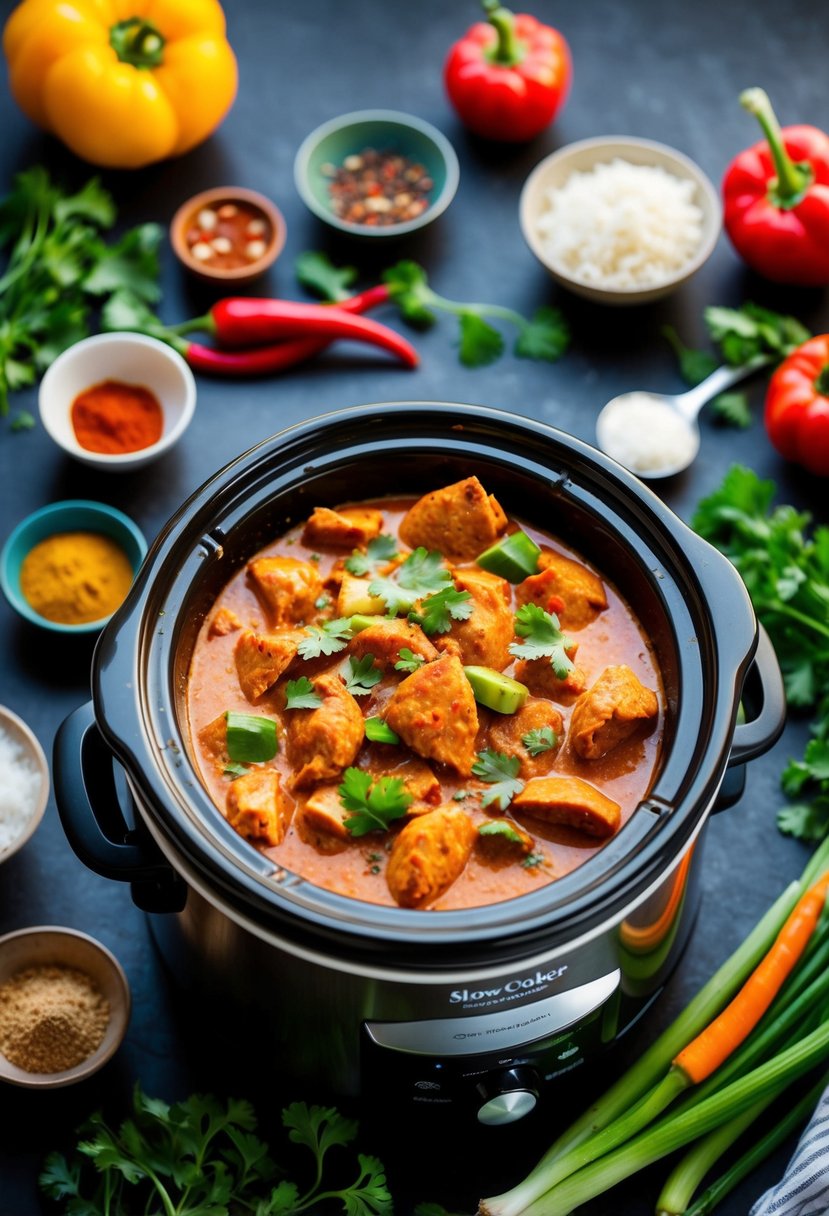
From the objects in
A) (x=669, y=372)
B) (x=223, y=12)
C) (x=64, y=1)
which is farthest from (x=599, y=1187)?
(x=223, y=12)

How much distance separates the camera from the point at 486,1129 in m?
3.13

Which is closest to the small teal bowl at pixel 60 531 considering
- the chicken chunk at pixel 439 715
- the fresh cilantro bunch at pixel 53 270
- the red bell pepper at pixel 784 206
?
the fresh cilantro bunch at pixel 53 270

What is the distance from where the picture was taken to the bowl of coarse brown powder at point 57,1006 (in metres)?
3.15

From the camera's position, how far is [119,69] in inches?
171

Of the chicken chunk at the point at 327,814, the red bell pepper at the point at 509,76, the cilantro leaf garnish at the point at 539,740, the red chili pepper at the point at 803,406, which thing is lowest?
the chicken chunk at the point at 327,814

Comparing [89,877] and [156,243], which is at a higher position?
[156,243]

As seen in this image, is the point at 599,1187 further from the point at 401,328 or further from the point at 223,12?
the point at 223,12

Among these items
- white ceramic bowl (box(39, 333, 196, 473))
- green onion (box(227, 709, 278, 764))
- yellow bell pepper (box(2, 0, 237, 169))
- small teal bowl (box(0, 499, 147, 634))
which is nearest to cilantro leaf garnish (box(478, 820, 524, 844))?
green onion (box(227, 709, 278, 764))

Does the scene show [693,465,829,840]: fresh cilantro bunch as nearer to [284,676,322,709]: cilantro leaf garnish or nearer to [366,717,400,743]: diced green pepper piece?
[366,717,400,743]: diced green pepper piece

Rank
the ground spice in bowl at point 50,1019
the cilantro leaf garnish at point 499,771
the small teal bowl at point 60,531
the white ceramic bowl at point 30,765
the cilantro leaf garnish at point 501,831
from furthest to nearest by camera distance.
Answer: the small teal bowl at point 60,531
the white ceramic bowl at point 30,765
the ground spice in bowl at point 50,1019
the cilantro leaf garnish at point 499,771
the cilantro leaf garnish at point 501,831

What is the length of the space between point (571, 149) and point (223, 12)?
58.1 inches

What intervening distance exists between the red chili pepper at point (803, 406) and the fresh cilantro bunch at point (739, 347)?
0.18 metres

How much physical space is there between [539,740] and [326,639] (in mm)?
516

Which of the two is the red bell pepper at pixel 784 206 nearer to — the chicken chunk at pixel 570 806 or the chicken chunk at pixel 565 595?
the chicken chunk at pixel 565 595
